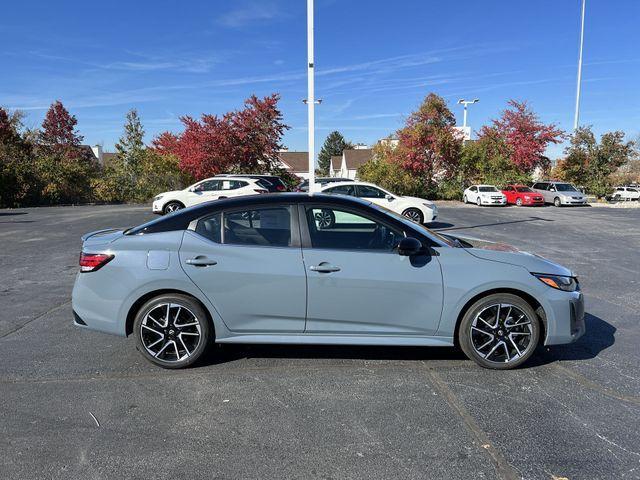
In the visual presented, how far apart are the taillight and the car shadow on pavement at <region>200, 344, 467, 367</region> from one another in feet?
4.06

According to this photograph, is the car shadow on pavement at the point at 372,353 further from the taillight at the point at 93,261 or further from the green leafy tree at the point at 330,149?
the green leafy tree at the point at 330,149

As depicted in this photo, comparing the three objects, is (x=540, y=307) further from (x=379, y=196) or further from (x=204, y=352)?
(x=379, y=196)

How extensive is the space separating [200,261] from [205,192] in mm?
14635

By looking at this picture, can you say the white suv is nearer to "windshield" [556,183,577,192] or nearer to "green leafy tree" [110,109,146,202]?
"windshield" [556,183,577,192]

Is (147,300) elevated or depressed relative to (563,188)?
depressed

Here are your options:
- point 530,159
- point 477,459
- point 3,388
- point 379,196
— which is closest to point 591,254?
point 379,196

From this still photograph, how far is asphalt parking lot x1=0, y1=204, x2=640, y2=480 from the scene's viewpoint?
110 inches

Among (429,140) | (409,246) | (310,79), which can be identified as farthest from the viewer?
(429,140)

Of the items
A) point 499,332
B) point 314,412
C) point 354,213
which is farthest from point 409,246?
point 314,412

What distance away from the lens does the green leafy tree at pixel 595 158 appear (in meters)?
33.9

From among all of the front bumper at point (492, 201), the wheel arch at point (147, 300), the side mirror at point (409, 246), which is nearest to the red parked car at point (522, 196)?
the front bumper at point (492, 201)

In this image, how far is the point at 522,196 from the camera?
1176 inches

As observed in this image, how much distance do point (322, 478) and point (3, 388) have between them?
2794mm

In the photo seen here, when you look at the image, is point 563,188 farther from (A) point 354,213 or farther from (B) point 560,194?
(A) point 354,213
